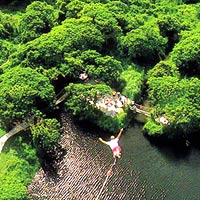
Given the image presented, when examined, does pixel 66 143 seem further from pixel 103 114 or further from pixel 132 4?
pixel 132 4

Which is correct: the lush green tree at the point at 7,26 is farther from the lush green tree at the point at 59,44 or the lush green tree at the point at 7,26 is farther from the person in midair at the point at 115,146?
the person in midair at the point at 115,146

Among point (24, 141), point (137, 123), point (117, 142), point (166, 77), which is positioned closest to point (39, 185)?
point (24, 141)

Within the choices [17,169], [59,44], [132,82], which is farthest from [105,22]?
[17,169]

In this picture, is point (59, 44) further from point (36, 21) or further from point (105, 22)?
point (105, 22)

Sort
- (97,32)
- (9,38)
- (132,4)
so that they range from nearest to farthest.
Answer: (97,32), (9,38), (132,4)

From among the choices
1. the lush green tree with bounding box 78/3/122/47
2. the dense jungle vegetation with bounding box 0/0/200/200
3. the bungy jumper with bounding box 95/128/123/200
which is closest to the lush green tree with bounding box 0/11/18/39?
the dense jungle vegetation with bounding box 0/0/200/200

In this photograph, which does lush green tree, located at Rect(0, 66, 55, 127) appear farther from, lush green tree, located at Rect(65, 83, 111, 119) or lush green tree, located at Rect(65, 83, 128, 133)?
lush green tree, located at Rect(65, 83, 128, 133)
